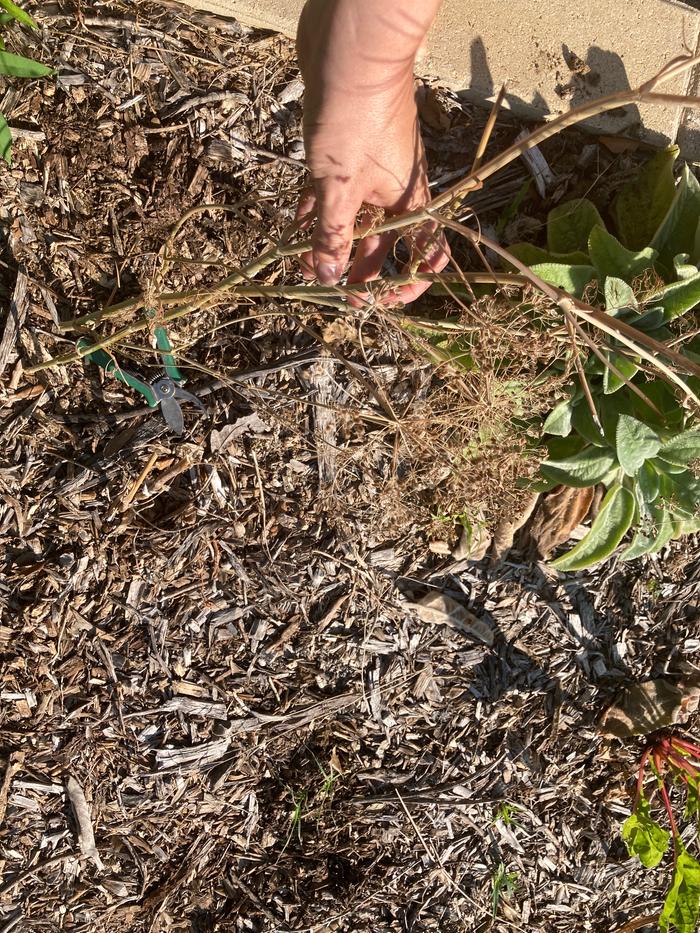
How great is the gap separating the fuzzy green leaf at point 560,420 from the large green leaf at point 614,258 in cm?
37

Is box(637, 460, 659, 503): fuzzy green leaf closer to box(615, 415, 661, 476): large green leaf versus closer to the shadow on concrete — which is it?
box(615, 415, 661, 476): large green leaf

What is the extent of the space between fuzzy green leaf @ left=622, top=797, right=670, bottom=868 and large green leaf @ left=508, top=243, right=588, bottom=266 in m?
1.77

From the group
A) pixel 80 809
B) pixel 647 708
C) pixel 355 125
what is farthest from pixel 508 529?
pixel 80 809

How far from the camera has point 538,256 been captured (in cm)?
221

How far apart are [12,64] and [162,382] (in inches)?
36.6

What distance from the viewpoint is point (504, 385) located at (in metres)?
1.89

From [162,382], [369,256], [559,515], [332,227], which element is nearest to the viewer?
[332,227]

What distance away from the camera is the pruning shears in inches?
83.5

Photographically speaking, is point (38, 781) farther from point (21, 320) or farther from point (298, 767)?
point (21, 320)

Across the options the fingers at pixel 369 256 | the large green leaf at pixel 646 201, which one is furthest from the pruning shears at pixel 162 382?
the large green leaf at pixel 646 201

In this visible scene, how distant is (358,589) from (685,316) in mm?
1269

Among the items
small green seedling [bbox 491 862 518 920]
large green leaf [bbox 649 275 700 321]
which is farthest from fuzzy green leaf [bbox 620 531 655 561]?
small green seedling [bbox 491 862 518 920]

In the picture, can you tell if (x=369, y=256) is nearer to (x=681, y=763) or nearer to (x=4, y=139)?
(x=4, y=139)

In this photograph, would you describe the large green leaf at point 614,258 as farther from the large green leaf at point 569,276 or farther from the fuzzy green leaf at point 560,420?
the fuzzy green leaf at point 560,420
